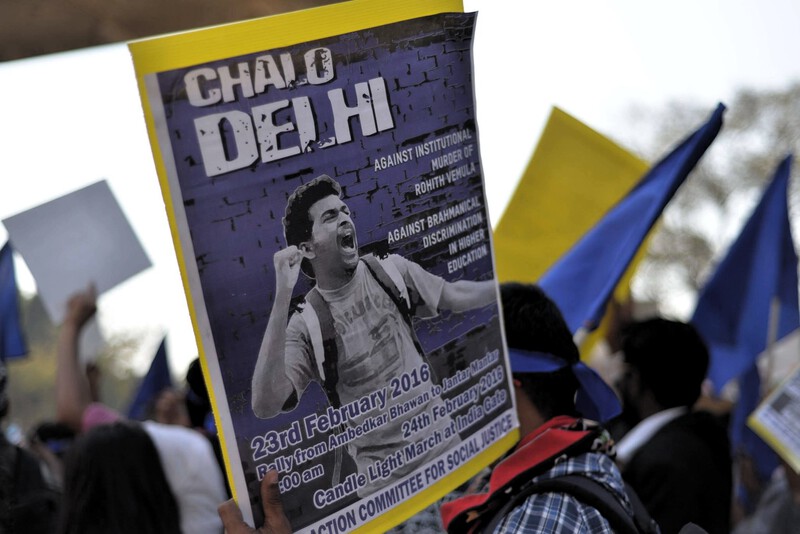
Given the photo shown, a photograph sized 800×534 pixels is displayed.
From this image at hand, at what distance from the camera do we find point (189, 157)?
1609mm

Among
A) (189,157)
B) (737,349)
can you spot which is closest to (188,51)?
(189,157)

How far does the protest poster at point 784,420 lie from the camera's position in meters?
4.22

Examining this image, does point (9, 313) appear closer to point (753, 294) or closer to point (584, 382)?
point (584, 382)

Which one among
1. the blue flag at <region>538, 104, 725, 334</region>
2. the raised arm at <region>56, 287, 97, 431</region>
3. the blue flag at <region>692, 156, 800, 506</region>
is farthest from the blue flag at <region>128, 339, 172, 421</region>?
the blue flag at <region>538, 104, 725, 334</region>

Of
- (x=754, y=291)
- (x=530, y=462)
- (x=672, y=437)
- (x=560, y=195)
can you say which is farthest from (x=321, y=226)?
(x=754, y=291)

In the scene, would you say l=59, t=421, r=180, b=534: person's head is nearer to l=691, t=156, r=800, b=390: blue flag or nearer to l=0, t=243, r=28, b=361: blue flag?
l=0, t=243, r=28, b=361: blue flag

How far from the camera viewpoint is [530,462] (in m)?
2.37

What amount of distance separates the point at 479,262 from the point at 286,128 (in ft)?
2.09

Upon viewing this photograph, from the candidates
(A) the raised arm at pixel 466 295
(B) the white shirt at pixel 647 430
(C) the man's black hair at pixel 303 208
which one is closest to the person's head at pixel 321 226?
(C) the man's black hair at pixel 303 208

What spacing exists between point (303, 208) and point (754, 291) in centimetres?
419

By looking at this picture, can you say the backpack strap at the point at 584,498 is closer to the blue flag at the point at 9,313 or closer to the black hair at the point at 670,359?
the black hair at the point at 670,359

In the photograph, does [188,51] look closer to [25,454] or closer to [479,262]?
[479,262]

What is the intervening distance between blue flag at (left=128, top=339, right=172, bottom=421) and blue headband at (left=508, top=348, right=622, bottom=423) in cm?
484

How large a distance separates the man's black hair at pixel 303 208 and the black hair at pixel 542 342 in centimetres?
90
